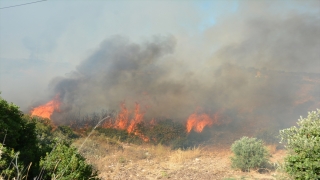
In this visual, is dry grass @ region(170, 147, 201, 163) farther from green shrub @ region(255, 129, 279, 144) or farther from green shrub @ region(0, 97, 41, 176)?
green shrub @ region(0, 97, 41, 176)

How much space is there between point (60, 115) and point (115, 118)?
7.55 m

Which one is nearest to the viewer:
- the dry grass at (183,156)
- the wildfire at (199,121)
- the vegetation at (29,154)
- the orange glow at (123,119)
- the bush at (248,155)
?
the vegetation at (29,154)

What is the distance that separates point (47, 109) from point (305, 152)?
99.5 feet

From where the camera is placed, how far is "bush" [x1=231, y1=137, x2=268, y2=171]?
14320 millimetres

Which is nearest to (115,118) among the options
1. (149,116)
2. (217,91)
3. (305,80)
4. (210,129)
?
(149,116)

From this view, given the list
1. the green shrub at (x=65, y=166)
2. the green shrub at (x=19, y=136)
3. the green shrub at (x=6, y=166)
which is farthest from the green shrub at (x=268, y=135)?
the green shrub at (x=6, y=166)

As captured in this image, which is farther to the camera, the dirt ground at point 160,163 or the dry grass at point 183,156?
the dry grass at point 183,156

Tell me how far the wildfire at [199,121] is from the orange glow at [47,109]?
1775 centimetres

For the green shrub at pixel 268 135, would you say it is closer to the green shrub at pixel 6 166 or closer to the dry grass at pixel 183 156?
the dry grass at pixel 183 156

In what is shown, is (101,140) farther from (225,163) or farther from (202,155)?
(225,163)

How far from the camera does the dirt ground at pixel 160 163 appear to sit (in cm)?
1290

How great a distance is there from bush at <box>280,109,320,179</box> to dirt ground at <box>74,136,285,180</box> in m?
5.73

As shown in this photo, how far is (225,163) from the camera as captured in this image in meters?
16.3

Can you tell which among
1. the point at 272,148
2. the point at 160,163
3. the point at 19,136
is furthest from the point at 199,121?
the point at 19,136
